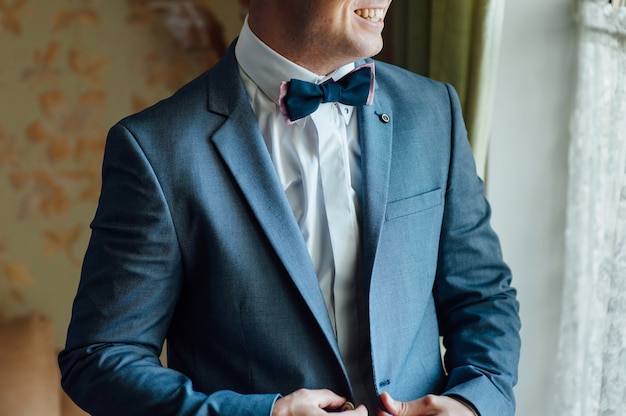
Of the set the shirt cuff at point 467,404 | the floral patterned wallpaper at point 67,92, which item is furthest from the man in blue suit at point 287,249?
the floral patterned wallpaper at point 67,92

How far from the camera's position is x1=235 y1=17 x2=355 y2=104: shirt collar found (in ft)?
5.07

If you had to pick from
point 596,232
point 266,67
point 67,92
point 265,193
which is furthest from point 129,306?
point 67,92

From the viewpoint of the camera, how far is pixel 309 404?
1429 millimetres

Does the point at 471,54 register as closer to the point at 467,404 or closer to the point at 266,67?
the point at 266,67

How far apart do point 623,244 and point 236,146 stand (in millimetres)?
815

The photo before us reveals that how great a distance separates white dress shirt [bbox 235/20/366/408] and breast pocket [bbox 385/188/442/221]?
0.20 feet

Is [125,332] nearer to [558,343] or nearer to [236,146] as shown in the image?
[236,146]

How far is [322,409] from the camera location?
4.76ft

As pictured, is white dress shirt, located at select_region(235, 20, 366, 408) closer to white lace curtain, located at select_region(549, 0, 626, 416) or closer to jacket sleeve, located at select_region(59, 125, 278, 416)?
jacket sleeve, located at select_region(59, 125, 278, 416)

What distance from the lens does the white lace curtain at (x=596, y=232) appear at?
1.82 meters

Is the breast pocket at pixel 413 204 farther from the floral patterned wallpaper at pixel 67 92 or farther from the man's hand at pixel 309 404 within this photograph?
the floral patterned wallpaper at pixel 67 92

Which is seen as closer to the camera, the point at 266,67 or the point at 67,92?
the point at 266,67

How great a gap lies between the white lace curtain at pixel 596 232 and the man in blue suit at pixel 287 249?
333 mm

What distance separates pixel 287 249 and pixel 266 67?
1.06ft
